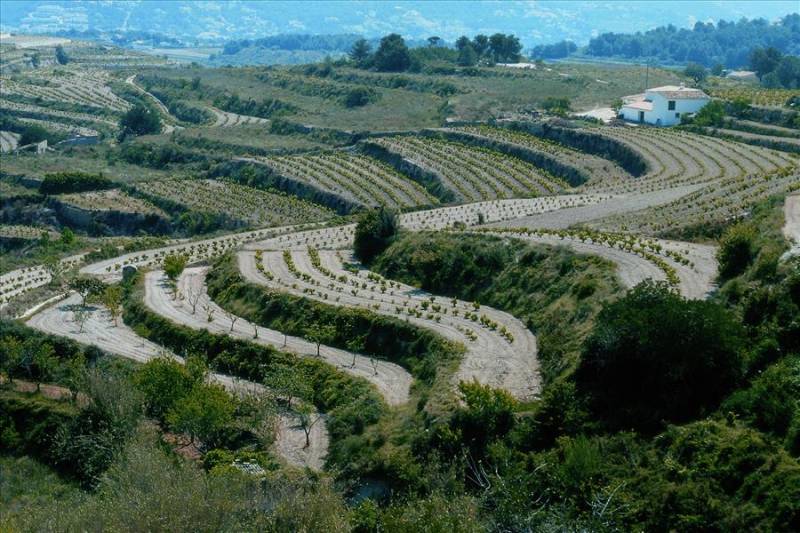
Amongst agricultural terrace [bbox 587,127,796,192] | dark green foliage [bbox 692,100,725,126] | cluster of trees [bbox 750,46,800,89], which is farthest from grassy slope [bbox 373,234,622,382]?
cluster of trees [bbox 750,46,800,89]

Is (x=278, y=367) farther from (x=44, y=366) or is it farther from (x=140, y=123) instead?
(x=140, y=123)

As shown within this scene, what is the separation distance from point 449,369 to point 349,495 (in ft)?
23.0

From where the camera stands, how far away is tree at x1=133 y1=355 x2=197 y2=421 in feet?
117

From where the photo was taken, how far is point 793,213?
A: 40625 mm

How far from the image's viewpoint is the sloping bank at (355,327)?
3584 cm

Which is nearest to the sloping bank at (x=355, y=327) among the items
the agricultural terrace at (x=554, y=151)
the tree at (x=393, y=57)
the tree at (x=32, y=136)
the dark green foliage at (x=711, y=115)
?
the agricultural terrace at (x=554, y=151)

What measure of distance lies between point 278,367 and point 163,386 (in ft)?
13.7

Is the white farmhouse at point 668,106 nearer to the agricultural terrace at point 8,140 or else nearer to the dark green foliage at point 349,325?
the dark green foliage at point 349,325

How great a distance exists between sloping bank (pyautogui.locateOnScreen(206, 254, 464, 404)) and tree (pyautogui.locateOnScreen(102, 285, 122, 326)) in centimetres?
472

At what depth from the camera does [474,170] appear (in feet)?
272

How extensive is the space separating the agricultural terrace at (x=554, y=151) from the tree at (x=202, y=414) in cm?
4673

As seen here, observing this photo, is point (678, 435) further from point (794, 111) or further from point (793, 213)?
point (794, 111)

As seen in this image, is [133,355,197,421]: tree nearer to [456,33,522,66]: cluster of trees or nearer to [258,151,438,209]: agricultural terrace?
[258,151,438,209]: agricultural terrace

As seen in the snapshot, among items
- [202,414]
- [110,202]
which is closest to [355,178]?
[110,202]
